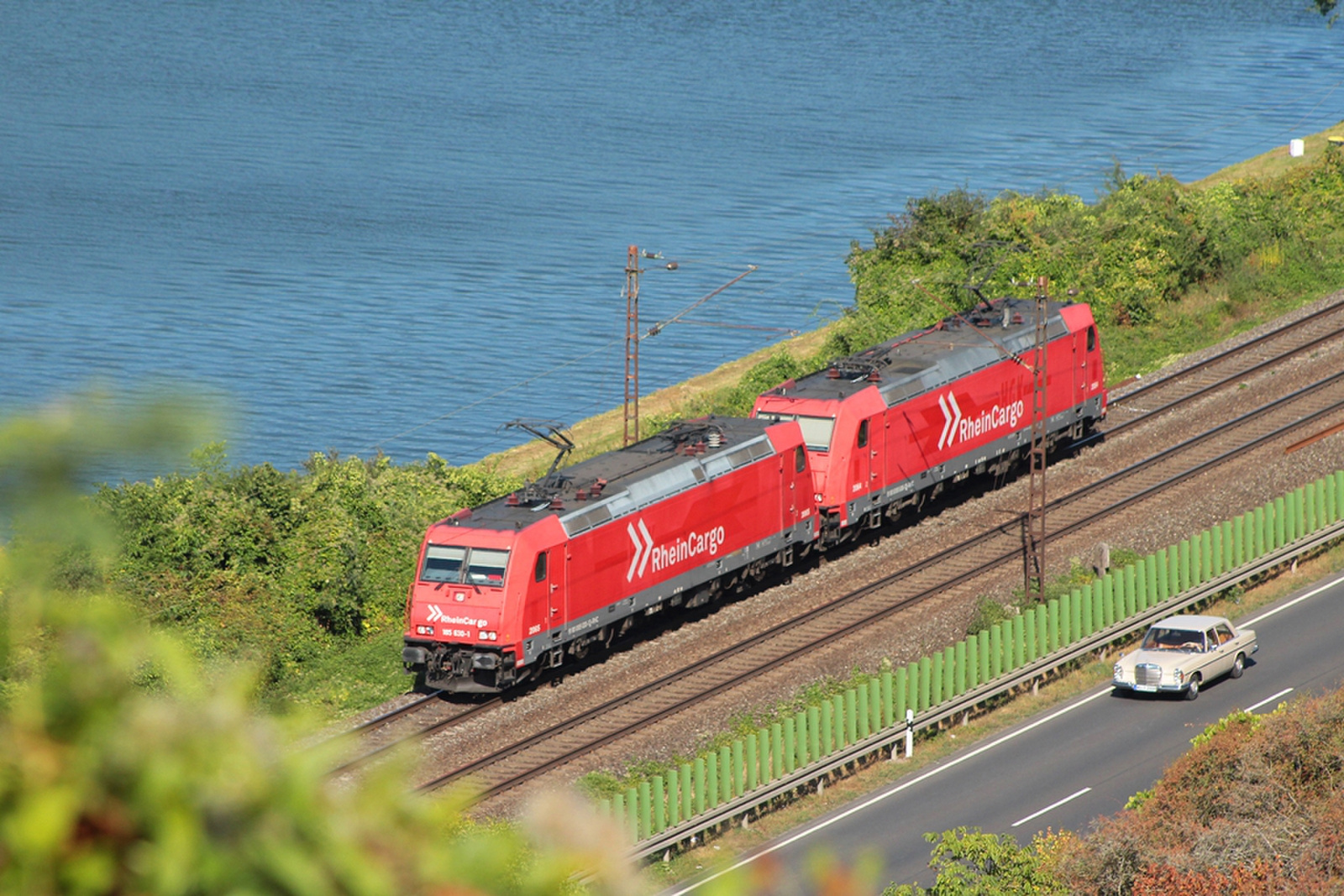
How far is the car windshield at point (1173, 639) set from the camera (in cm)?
3294

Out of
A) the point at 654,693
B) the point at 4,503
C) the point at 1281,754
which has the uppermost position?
the point at 4,503

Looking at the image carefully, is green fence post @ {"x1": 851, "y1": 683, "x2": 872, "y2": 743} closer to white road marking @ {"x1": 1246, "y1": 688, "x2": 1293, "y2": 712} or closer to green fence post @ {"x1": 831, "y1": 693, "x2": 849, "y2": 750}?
green fence post @ {"x1": 831, "y1": 693, "x2": 849, "y2": 750}

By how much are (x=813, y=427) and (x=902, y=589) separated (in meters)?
4.06

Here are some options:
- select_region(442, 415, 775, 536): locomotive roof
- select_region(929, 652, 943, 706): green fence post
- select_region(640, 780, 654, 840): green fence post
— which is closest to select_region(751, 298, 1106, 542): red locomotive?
select_region(442, 415, 775, 536): locomotive roof

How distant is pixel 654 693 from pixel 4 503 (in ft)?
98.4

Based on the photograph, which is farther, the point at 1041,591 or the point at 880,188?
the point at 880,188

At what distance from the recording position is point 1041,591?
35.1 metres

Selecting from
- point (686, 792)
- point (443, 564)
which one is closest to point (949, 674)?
point (686, 792)

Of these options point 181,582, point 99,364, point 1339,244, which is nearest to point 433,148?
point 99,364

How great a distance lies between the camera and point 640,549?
32.7 meters

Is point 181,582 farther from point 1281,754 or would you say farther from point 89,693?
point 89,693

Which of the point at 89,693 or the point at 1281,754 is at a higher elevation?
the point at 89,693

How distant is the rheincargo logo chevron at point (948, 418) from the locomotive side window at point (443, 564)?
1335 cm

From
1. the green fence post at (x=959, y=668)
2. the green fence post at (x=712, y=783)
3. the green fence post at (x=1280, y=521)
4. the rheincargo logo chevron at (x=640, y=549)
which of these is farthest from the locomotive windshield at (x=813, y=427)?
the green fence post at (x=712, y=783)
